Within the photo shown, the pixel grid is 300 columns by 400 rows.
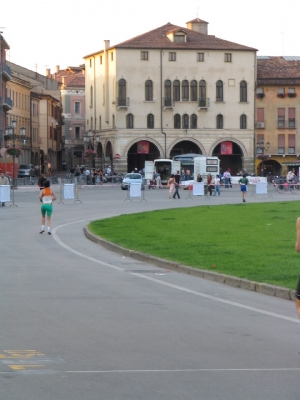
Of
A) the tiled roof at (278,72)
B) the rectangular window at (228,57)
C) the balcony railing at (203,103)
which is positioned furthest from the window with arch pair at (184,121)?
the tiled roof at (278,72)

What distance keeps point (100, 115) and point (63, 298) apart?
96115 mm

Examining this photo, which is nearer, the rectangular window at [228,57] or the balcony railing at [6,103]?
the balcony railing at [6,103]

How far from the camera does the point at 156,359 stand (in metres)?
8.92

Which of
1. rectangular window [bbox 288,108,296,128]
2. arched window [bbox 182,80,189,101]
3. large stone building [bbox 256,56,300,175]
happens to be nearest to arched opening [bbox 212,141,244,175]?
large stone building [bbox 256,56,300,175]

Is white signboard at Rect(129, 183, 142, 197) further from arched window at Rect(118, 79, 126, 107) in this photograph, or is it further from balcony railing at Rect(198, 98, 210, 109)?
balcony railing at Rect(198, 98, 210, 109)

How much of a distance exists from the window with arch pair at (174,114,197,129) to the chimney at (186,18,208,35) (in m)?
15.5

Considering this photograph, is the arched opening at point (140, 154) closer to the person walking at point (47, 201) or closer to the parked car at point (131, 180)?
the parked car at point (131, 180)

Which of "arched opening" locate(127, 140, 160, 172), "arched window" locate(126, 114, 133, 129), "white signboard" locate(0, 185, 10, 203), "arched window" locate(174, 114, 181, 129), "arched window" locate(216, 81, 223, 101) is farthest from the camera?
"arched window" locate(216, 81, 223, 101)

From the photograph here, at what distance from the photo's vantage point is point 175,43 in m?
105

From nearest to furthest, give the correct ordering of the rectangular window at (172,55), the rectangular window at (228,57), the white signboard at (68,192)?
the white signboard at (68,192)
the rectangular window at (172,55)
the rectangular window at (228,57)

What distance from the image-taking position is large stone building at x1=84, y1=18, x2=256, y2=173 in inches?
4067

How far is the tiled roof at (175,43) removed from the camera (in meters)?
104

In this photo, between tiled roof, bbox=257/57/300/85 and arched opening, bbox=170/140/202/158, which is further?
tiled roof, bbox=257/57/300/85

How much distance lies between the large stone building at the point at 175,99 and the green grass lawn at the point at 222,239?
215 ft
